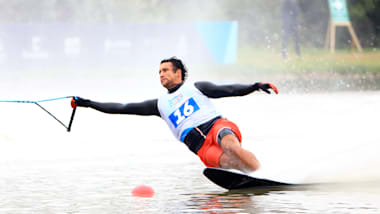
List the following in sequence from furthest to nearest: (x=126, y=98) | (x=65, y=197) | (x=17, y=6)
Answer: (x=17, y=6) < (x=126, y=98) < (x=65, y=197)

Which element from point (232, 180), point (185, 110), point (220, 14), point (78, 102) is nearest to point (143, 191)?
point (232, 180)

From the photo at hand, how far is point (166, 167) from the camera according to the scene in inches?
411

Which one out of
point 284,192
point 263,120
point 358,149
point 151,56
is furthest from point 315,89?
point 284,192

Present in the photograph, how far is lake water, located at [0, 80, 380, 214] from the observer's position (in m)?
7.64

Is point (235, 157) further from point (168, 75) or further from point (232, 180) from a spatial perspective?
point (168, 75)

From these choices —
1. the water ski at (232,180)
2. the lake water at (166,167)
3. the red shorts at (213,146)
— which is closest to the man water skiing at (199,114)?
the red shorts at (213,146)

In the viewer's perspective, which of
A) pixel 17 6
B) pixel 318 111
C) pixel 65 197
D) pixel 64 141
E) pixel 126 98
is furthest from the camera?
pixel 17 6

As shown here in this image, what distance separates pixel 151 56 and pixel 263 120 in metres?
12.5

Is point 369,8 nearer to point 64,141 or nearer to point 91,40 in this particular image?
point 91,40

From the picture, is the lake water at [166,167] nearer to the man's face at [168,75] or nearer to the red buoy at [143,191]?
the red buoy at [143,191]

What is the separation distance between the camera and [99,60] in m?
27.7

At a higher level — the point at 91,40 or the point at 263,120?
the point at 91,40

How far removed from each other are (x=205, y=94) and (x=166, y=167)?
1865 millimetres

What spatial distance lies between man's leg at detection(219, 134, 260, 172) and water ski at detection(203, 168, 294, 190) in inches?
5.1
